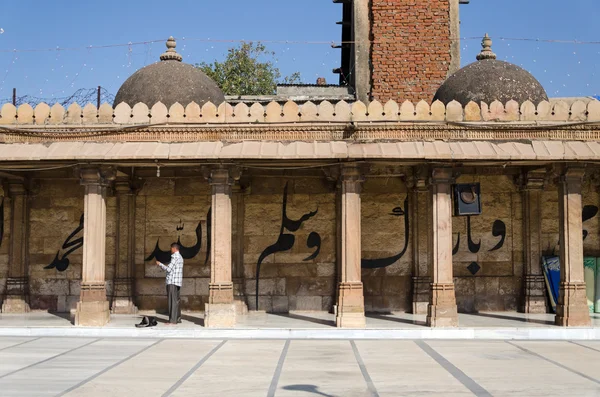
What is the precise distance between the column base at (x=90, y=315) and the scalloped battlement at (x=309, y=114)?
11.5ft

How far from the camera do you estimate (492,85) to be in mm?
16641

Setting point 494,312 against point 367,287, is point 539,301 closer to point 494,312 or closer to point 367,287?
point 494,312

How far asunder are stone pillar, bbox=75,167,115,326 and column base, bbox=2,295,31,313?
9.92 ft

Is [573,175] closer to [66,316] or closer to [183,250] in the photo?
[183,250]

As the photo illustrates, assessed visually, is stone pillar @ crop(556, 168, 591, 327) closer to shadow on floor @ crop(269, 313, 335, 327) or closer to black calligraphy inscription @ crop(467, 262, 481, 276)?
black calligraphy inscription @ crop(467, 262, 481, 276)

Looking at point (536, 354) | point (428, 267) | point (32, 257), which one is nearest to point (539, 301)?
point (428, 267)

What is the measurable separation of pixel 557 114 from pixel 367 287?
5386 mm

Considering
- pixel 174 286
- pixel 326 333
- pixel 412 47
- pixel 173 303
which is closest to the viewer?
pixel 326 333

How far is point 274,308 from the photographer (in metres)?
16.7

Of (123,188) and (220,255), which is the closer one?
(220,255)

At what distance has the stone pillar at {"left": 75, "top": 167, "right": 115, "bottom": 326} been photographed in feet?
46.6

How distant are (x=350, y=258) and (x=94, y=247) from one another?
484cm

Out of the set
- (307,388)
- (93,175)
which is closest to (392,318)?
(93,175)

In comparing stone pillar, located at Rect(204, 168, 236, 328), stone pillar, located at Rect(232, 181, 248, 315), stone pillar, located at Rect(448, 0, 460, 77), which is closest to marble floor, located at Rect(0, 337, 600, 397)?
stone pillar, located at Rect(204, 168, 236, 328)
